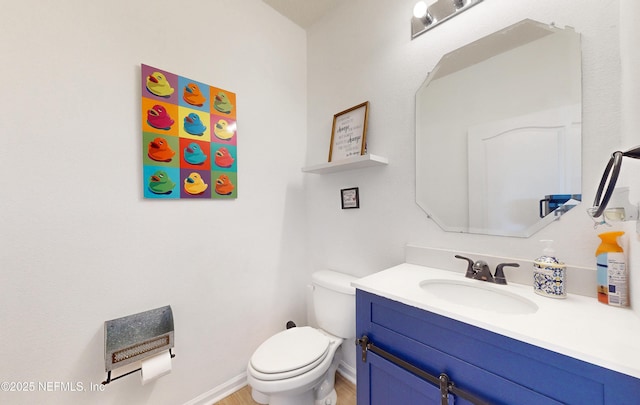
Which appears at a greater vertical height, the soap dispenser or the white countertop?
the soap dispenser

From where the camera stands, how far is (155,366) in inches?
45.5

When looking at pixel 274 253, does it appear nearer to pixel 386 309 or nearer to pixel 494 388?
pixel 386 309

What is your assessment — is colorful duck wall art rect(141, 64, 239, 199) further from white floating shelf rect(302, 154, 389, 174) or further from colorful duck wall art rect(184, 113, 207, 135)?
white floating shelf rect(302, 154, 389, 174)

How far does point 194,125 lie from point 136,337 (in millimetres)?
1147

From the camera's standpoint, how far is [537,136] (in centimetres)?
99

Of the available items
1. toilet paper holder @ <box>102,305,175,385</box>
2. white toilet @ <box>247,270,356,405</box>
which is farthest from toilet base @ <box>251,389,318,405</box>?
toilet paper holder @ <box>102,305,175,385</box>

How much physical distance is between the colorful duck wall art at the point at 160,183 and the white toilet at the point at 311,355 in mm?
999

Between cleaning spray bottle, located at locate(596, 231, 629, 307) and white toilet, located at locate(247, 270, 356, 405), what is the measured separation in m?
1.01

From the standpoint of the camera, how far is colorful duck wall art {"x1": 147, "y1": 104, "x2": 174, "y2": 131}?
4.12ft

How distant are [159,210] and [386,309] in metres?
1.25

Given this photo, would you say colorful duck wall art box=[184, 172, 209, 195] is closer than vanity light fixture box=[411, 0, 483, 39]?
No

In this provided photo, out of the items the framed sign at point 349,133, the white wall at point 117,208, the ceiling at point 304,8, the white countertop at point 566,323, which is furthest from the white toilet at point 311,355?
the ceiling at point 304,8

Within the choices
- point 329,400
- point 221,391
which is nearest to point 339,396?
point 329,400

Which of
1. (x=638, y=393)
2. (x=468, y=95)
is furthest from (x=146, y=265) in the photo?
(x=468, y=95)
